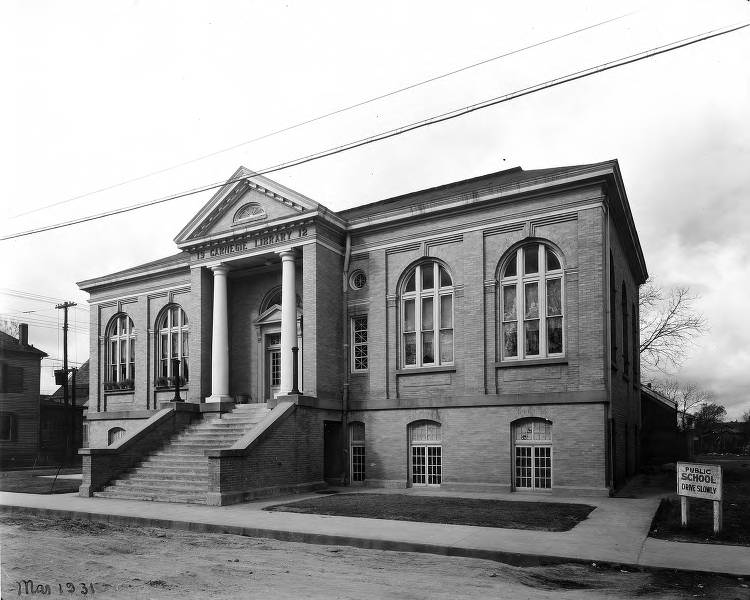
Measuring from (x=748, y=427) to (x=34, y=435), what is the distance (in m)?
97.0

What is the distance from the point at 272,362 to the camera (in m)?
27.0

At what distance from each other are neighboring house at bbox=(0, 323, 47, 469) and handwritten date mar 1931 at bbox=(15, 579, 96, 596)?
4096cm

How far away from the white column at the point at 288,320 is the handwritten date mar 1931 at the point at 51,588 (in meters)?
14.3

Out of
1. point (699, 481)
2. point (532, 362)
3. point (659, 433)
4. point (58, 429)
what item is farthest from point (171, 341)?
point (58, 429)

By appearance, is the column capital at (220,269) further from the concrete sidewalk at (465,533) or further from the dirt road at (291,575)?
the dirt road at (291,575)

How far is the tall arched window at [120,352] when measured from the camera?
31969 millimetres

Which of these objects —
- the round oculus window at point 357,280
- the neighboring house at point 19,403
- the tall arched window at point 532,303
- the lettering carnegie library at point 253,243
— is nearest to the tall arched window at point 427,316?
the round oculus window at point 357,280

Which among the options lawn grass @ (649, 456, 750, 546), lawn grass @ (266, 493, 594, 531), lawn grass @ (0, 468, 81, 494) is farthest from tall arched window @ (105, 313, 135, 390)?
lawn grass @ (649, 456, 750, 546)

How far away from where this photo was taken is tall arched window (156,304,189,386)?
98.3 feet

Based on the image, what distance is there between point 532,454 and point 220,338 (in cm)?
1182

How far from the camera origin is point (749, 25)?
11344 mm

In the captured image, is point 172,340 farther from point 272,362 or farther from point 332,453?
point 332,453

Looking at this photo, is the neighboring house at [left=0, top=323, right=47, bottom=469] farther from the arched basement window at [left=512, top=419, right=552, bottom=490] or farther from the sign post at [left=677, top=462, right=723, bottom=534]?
the sign post at [left=677, top=462, right=723, bottom=534]

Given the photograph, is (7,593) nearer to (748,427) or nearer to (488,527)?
(488,527)
